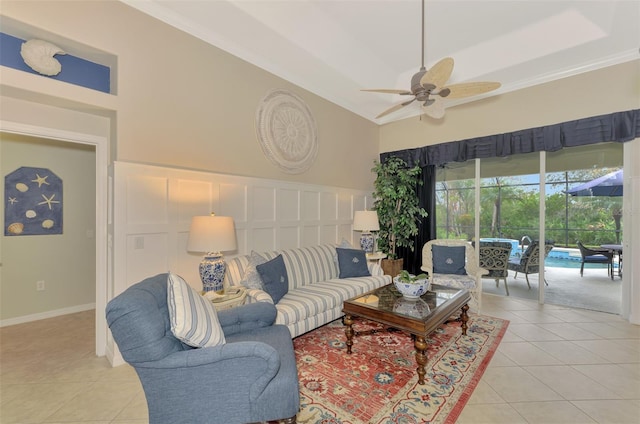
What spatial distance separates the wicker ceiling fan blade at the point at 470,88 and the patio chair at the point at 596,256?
308cm

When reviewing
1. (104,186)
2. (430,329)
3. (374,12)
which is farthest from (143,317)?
(374,12)

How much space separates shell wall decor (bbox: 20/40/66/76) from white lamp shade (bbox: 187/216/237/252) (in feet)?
5.45

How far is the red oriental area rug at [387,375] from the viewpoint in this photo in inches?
70.7

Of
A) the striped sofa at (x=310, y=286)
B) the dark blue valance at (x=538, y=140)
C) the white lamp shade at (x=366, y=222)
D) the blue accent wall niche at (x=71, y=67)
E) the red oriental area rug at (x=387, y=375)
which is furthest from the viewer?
the white lamp shade at (x=366, y=222)

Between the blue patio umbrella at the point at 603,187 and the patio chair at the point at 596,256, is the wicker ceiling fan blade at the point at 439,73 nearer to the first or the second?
the blue patio umbrella at the point at 603,187

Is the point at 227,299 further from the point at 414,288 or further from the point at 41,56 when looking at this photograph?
the point at 41,56

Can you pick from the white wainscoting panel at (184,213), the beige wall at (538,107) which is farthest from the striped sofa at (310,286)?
the beige wall at (538,107)

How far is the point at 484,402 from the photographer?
1.90 metres

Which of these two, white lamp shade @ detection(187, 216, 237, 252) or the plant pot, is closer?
white lamp shade @ detection(187, 216, 237, 252)

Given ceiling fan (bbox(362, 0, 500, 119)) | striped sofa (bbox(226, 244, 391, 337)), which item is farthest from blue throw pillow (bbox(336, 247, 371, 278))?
ceiling fan (bbox(362, 0, 500, 119))

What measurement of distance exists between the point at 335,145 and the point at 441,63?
259 cm

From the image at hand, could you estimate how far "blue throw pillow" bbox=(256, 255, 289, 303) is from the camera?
2713mm

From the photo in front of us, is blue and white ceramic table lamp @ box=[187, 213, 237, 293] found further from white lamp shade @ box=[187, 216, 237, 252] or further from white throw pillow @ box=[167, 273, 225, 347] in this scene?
white throw pillow @ box=[167, 273, 225, 347]

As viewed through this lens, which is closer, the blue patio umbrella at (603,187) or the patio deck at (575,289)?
the blue patio umbrella at (603,187)
